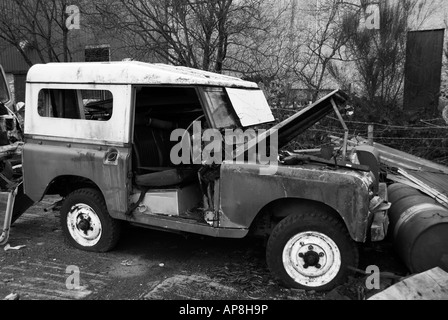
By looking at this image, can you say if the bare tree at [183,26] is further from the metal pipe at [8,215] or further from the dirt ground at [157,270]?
the metal pipe at [8,215]

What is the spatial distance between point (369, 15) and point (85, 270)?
27.6ft

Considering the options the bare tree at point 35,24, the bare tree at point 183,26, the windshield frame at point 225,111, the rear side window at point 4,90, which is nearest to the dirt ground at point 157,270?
the windshield frame at point 225,111

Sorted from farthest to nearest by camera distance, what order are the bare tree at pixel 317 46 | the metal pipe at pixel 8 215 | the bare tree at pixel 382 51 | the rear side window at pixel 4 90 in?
the bare tree at pixel 317 46 < the bare tree at pixel 382 51 < the rear side window at pixel 4 90 < the metal pipe at pixel 8 215

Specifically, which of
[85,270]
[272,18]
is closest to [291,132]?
[85,270]

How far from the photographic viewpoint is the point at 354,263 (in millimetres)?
3598

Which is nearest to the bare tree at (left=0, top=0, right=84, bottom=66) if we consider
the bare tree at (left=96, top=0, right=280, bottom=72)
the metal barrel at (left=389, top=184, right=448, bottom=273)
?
the bare tree at (left=96, top=0, right=280, bottom=72)

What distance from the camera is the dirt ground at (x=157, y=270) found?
12.4 feet

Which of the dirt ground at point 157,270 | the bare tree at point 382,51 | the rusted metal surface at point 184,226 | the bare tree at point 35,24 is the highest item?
the bare tree at point 35,24

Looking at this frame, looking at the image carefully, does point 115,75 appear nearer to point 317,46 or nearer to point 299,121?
point 299,121

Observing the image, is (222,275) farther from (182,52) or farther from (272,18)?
(272,18)

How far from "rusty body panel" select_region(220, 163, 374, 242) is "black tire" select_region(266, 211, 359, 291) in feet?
0.52

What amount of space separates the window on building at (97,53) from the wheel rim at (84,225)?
9032 mm

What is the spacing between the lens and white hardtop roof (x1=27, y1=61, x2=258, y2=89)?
4.09m

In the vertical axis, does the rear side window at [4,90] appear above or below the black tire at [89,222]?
above
